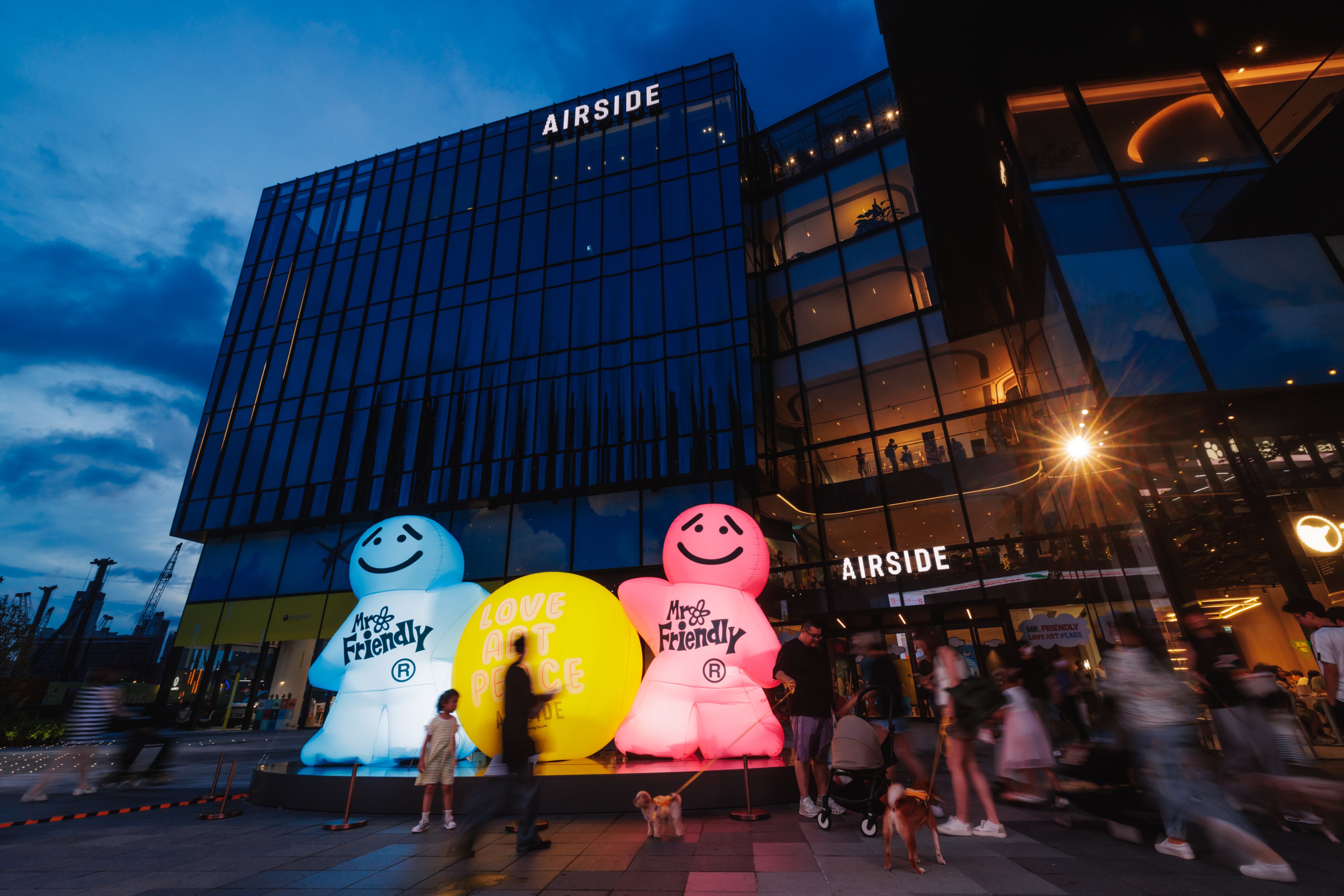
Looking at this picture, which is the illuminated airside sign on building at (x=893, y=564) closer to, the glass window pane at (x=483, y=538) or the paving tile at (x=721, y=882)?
the glass window pane at (x=483, y=538)

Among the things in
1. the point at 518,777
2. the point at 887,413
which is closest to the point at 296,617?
the point at 518,777

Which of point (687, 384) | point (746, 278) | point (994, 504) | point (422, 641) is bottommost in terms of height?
point (422, 641)

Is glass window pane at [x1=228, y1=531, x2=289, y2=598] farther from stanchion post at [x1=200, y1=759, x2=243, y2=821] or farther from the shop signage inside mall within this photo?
the shop signage inside mall

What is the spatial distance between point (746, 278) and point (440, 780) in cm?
1604

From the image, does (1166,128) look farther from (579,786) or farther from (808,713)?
(579,786)

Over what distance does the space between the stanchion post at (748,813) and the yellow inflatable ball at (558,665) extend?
1.75m

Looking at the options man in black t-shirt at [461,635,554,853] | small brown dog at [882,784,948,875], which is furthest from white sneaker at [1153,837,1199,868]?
man in black t-shirt at [461,635,554,853]

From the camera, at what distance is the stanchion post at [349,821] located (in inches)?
236

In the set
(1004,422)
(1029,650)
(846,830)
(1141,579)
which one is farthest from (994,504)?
(846,830)

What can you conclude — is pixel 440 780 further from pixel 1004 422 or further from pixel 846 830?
pixel 1004 422

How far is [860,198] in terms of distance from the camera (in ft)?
64.3

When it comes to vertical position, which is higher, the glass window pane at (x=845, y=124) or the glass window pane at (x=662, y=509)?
the glass window pane at (x=845, y=124)

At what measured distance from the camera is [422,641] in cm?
818

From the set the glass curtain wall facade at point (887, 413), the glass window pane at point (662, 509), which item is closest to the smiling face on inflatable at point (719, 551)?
the glass curtain wall facade at point (887, 413)
